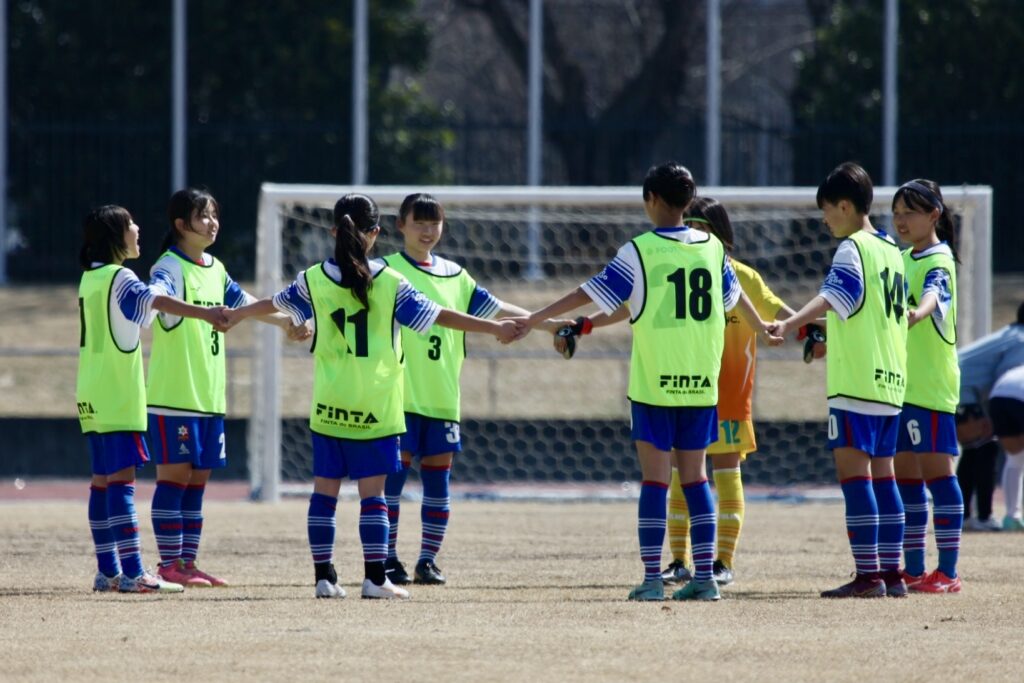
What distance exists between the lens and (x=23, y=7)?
2184cm

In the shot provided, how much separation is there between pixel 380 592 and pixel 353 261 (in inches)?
54.9

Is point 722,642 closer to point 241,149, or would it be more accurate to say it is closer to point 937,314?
point 937,314

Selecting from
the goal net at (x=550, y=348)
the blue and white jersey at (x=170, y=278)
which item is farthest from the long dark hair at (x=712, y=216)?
the goal net at (x=550, y=348)

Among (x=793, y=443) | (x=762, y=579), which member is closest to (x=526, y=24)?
(x=793, y=443)

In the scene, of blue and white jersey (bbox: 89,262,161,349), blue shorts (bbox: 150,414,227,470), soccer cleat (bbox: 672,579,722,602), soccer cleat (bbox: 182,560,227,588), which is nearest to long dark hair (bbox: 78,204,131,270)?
blue and white jersey (bbox: 89,262,161,349)

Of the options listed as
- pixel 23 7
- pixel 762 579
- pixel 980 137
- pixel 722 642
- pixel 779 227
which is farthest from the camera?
pixel 23 7

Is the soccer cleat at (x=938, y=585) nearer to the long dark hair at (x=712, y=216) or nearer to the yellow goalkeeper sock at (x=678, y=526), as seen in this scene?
the yellow goalkeeper sock at (x=678, y=526)

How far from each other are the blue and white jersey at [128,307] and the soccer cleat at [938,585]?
11.8 feet

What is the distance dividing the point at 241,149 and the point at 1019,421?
13.0 m

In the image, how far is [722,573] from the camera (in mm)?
7418

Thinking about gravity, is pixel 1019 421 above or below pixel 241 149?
below

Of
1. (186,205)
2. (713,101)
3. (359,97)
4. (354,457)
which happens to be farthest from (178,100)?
(354,457)

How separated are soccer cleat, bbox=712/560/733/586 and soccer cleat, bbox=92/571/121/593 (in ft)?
→ 8.86

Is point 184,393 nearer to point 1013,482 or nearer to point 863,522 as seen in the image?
point 863,522
